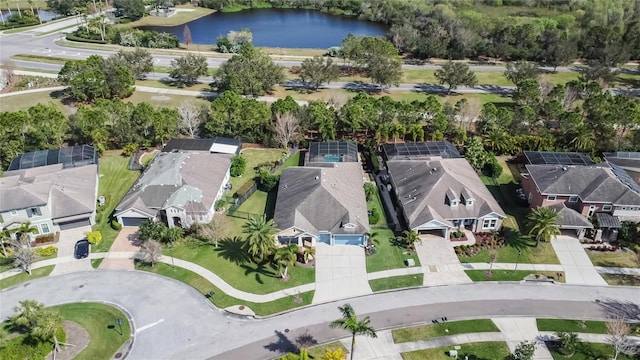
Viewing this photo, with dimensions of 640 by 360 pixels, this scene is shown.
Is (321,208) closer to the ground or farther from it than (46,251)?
farther from it

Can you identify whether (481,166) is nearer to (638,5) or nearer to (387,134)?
(387,134)

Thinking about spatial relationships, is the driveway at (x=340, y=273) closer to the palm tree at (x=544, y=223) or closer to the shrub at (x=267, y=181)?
the shrub at (x=267, y=181)

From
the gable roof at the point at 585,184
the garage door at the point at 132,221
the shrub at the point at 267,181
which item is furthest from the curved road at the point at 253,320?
the shrub at the point at 267,181

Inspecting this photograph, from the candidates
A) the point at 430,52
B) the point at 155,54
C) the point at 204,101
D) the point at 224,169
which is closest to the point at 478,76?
the point at 430,52

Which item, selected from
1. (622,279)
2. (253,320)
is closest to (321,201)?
(253,320)

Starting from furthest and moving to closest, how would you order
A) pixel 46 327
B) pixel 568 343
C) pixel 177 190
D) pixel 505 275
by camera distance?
pixel 177 190 < pixel 505 275 < pixel 568 343 < pixel 46 327

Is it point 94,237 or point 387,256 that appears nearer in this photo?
point 387,256

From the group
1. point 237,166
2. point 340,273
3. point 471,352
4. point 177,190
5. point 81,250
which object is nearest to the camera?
point 471,352

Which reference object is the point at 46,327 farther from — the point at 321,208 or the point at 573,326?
the point at 573,326
